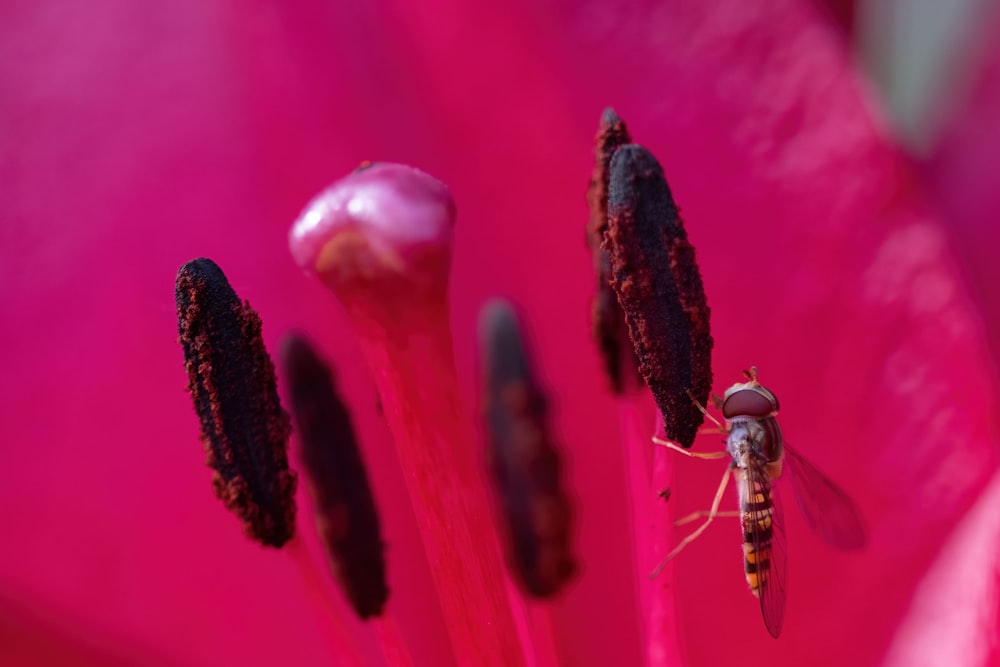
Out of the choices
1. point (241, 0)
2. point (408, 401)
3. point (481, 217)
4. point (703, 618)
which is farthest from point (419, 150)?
point (703, 618)

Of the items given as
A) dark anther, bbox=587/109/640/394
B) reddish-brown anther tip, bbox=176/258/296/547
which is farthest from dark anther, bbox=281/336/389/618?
dark anther, bbox=587/109/640/394

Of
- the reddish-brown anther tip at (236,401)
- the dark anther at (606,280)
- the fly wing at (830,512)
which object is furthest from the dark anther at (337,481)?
the fly wing at (830,512)

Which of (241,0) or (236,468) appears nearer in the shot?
(236,468)

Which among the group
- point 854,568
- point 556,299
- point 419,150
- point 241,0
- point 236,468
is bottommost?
point 854,568

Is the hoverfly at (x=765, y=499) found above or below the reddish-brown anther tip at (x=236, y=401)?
below

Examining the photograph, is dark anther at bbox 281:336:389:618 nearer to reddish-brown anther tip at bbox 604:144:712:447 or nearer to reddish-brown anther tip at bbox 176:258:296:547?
reddish-brown anther tip at bbox 176:258:296:547

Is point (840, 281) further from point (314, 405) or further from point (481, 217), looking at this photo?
point (314, 405)

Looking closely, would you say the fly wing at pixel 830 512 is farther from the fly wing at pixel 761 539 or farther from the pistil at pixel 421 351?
the pistil at pixel 421 351
